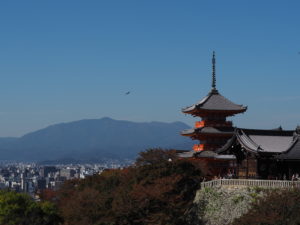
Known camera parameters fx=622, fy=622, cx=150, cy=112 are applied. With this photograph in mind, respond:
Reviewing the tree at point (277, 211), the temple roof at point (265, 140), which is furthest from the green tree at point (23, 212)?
the tree at point (277, 211)

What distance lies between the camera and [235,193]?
1422 inches

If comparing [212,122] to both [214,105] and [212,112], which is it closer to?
[212,112]

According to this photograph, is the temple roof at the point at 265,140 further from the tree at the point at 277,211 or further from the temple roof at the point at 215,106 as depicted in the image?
the temple roof at the point at 215,106

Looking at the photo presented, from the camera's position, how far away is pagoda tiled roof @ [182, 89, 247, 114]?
53.1 m

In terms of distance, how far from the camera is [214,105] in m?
54.0

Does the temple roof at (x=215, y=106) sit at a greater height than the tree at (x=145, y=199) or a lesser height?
greater

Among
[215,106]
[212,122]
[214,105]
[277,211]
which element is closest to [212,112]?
[215,106]

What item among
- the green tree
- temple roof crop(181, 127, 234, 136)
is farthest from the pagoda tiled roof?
the green tree

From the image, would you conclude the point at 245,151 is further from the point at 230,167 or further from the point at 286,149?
the point at 230,167

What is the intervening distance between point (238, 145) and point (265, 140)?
71.4 inches

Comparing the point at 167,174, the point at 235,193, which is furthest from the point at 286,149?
the point at 167,174

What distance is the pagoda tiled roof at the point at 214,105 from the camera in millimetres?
53094

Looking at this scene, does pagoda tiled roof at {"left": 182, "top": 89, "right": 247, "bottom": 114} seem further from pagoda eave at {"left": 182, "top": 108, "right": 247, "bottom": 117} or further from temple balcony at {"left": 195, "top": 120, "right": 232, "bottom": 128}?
temple balcony at {"left": 195, "top": 120, "right": 232, "bottom": 128}

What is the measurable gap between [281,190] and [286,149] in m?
5.86
